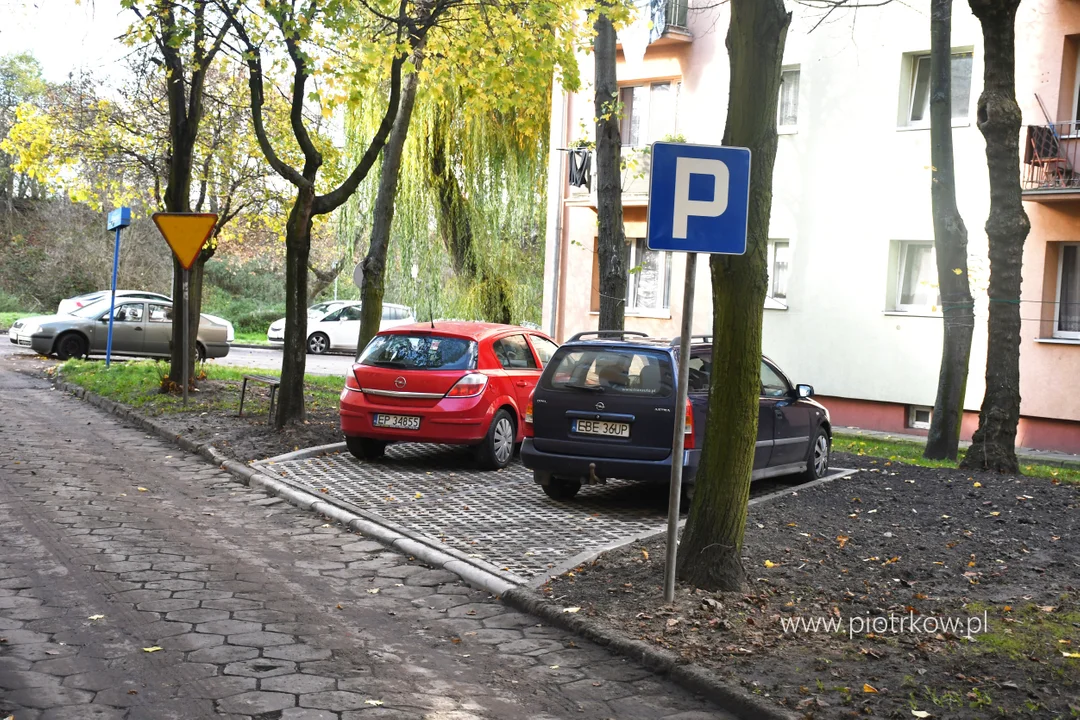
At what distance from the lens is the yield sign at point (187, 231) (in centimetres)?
1640

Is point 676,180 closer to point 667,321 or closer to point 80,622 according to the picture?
point 80,622

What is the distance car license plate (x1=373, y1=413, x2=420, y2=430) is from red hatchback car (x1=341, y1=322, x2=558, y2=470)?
0.01 m

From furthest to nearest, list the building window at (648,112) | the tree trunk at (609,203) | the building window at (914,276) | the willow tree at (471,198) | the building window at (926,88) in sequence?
the willow tree at (471,198)
the building window at (648,112)
the building window at (914,276)
the building window at (926,88)
the tree trunk at (609,203)

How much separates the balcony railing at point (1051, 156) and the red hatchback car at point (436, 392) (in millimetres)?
10843

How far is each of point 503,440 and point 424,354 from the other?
1324 millimetres

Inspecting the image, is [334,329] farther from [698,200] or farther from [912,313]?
[698,200]

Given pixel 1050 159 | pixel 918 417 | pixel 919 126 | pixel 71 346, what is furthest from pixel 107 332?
pixel 1050 159

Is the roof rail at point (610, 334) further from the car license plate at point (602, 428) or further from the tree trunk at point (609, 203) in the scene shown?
the tree trunk at point (609, 203)

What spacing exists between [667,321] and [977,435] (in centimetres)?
1157

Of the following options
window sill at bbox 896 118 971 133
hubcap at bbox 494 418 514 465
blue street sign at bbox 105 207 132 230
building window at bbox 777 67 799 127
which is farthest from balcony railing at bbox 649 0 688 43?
hubcap at bbox 494 418 514 465

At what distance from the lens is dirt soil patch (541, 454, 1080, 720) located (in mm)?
5434

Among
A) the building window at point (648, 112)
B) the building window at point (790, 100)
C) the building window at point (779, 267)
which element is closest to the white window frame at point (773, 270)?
the building window at point (779, 267)

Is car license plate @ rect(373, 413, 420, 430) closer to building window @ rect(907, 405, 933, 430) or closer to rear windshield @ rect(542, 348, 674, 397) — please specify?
rear windshield @ rect(542, 348, 674, 397)

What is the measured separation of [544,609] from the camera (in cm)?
701
